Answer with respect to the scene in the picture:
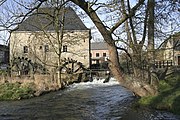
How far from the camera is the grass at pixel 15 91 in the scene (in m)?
17.1

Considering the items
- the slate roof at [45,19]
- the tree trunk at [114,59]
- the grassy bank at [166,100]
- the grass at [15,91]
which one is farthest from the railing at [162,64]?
the grass at [15,91]

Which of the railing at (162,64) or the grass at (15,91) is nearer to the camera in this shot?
the grass at (15,91)

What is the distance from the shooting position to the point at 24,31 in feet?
135

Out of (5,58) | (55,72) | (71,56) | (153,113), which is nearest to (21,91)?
(55,72)

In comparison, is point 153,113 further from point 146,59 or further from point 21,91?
point 21,91

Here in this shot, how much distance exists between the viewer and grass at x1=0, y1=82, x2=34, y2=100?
17.1m

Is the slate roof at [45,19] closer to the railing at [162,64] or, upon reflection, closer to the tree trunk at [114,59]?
the tree trunk at [114,59]

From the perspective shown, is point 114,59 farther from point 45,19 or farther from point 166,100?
point 45,19

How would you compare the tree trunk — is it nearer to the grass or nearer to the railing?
the railing

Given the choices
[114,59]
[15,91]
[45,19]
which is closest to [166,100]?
[114,59]

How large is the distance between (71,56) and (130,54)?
27598 millimetres

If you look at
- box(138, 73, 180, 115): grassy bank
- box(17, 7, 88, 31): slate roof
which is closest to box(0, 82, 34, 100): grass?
box(17, 7, 88, 31): slate roof

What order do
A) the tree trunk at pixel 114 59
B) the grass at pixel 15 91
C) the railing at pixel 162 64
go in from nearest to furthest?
1. the tree trunk at pixel 114 59
2. the grass at pixel 15 91
3. the railing at pixel 162 64

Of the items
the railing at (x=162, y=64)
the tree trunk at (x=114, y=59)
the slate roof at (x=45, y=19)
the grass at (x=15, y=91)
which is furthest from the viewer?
the railing at (x=162, y=64)
